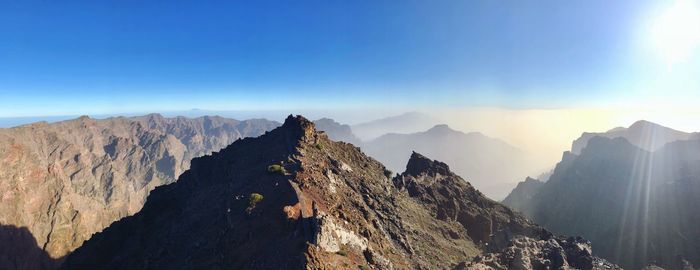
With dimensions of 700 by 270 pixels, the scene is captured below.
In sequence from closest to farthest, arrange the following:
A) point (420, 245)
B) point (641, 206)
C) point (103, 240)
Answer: point (420, 245)
point (103, 240)
point (641, 206)

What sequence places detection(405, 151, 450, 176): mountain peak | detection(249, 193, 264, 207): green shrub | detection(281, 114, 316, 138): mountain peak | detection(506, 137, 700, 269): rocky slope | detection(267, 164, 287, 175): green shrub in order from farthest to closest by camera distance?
detection(506, 137, 700, 269): rocky slope, detection(405, 151, 450, 176): mountain peak, detection(281, 114, 316, 138): mountain peak, detection(267, 164, 287, 175): green shrub, detection(249, 193, 264, 207): green shrub

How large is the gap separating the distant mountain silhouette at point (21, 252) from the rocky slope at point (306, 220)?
11058 centimetres

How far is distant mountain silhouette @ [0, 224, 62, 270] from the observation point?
161250 millimetres

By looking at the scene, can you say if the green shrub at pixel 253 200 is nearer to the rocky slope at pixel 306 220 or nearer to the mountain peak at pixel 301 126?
the rocky slope at pixel 306 220

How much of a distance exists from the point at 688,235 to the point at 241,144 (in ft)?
480

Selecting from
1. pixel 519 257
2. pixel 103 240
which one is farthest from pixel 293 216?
pixel 103 240

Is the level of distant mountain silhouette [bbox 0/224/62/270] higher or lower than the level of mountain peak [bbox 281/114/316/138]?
lower

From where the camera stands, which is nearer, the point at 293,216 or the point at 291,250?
the point at 291,250

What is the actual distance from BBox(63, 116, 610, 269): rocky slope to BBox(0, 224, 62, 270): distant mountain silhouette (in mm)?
110577

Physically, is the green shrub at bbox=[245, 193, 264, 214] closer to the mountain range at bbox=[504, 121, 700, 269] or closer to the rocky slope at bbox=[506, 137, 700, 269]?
the mountain range at bbox=[504, 121, 700, 269]

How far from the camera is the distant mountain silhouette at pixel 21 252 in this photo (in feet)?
529

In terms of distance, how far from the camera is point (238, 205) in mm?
59531

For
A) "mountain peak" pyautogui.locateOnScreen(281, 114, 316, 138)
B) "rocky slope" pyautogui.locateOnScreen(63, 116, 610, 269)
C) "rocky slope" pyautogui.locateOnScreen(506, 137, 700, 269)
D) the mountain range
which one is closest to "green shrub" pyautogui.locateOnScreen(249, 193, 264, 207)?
"rocky slope" pyautogui.locateOnScreen(63, 116, 610, 269)

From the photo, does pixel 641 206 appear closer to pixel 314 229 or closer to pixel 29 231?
pixel 314 229
